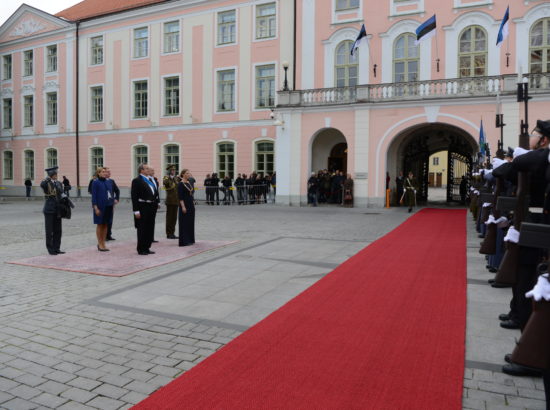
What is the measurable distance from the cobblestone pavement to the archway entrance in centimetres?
1533

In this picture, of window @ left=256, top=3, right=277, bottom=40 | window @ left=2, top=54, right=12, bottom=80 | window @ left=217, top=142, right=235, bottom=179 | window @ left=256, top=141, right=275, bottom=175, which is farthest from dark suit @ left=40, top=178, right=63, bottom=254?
window @ left=2, top=54, right=12, bottom=80

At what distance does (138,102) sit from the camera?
3136cm

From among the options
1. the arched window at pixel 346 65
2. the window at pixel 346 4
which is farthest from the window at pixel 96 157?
the window at pixel 346 4

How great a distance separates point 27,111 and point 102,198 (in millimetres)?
31201

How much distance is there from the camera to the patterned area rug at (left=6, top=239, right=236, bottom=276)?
26.9 ft

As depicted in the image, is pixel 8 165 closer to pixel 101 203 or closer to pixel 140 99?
pixel 140 99

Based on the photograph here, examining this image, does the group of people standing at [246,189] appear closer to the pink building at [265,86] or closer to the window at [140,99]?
the pink building at [265,86]

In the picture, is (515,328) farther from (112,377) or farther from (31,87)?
(31,87)

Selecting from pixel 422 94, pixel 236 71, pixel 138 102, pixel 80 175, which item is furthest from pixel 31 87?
pixel 422 94

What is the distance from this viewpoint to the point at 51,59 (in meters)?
35.0

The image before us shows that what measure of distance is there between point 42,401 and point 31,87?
37.7 metres

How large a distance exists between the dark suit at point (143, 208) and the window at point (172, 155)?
2048cm

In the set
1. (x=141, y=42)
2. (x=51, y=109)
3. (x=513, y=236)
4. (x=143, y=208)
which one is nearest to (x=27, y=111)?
(x=51, y=109)

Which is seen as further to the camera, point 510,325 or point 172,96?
point 172,96
